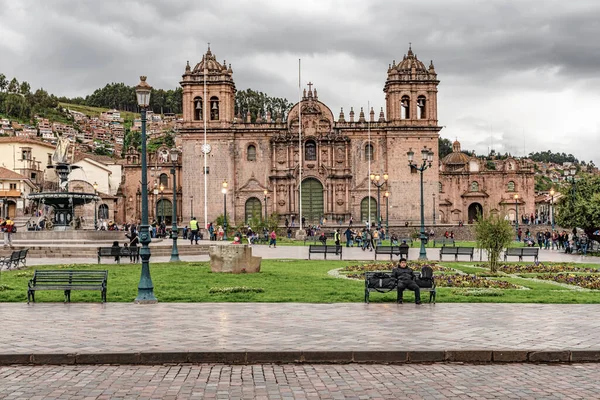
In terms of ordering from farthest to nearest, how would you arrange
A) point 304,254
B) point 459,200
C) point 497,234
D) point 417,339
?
point 459,200, point 304,254, point 497,234, point 417,339

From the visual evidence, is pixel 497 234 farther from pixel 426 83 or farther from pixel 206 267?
pixel 426 83

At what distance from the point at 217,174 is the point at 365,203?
41.0 ft

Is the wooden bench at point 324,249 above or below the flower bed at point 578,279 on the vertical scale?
above

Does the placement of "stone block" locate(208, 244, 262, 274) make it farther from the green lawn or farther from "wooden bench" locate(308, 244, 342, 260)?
"wooden bench" locate(308, 244, 342, 260)

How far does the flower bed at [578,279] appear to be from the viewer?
1652 centimetres

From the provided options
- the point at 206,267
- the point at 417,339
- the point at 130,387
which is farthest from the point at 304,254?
the point at 130,387

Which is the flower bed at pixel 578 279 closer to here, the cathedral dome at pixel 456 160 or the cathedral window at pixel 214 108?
the cathedral window at pixel 214 108

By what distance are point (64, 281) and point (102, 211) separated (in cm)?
5556

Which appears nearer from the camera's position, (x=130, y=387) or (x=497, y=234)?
(x=130, y=387)

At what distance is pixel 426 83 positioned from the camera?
5638 cm

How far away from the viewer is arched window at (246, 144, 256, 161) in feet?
187

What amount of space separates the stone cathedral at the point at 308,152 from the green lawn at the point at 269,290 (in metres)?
35.0

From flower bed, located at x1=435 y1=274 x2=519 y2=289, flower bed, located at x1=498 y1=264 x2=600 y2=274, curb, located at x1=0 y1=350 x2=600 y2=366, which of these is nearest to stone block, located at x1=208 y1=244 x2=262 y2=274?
flower bed, located at x1=435 y1=274 x2=519 y2=289

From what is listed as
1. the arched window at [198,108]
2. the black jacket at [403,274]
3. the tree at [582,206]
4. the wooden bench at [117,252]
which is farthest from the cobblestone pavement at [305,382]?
the arched window at [198,108]
